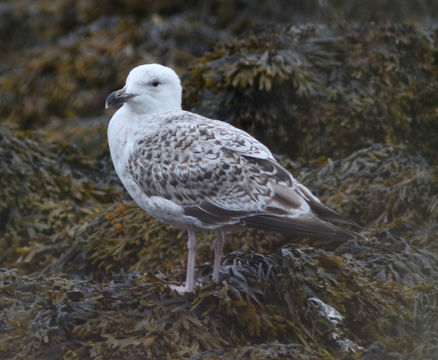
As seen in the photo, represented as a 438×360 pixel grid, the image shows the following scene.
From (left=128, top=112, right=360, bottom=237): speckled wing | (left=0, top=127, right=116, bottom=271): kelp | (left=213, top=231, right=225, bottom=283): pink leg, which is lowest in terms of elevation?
(left=0, top=127, right=116, bottom=271): kelp

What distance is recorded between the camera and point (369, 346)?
4164 mm

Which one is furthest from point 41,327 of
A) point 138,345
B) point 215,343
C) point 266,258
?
point 266,258

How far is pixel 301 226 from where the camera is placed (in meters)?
4.27

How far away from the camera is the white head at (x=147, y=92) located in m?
4.99

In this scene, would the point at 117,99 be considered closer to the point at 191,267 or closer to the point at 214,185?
the point at 214,185

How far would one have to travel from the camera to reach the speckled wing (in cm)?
438

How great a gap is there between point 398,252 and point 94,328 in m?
2.08

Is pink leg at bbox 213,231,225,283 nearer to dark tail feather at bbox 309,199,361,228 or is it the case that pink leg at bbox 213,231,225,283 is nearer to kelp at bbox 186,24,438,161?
dark tail feather at bbox 309,199,361,228

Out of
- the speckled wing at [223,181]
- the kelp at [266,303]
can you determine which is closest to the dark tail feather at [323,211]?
the speckled wing at [223,181]

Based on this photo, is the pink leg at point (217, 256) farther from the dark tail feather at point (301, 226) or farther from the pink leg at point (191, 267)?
the dark tail feather at point (301, 226)

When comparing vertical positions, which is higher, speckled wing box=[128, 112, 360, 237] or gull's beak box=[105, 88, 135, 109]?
gull's beak box=[105, 88, 135, 109]

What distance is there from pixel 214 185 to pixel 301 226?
1.99 feet

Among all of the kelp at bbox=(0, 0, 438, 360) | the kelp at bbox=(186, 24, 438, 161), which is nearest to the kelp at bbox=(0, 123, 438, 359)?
the kelp at bbox=(0, 0, 438, 360)

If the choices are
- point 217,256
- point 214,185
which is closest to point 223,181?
point 214,185
